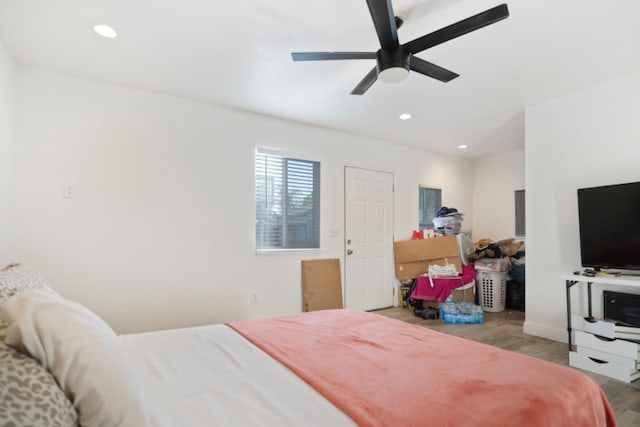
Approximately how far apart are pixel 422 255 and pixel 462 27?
11.6ft

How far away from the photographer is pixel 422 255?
15.7 ft

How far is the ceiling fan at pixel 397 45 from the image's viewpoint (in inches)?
64.0

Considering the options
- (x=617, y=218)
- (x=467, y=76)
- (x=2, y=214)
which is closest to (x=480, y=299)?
(x=617, y=218)

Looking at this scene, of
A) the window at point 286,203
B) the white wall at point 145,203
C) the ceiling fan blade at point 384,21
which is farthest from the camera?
the window at point 286,203

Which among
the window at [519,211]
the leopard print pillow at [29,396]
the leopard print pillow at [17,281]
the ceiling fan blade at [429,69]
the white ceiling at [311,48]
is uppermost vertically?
the white ceiling at [311,48]

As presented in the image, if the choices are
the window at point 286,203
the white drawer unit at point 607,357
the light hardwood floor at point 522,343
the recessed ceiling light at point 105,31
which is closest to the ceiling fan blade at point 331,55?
the recessed ceiling light at point 105,31

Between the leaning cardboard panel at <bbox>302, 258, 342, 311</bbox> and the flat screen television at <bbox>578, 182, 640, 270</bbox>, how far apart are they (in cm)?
259

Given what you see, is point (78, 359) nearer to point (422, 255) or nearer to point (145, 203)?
point (145, 203)

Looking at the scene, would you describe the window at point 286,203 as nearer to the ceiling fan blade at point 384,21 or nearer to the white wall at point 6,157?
the white wall at point 6,157

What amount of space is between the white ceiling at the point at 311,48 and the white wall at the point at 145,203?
263mm

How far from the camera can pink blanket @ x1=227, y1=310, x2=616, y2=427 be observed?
3.17 ft

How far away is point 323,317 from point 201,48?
216cm

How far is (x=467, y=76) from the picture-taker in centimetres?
285

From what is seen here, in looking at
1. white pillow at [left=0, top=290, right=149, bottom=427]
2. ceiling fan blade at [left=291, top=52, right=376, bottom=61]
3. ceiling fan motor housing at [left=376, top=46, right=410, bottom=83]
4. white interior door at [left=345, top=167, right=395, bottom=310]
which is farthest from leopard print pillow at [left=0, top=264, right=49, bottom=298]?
white interior door at [left=345, top=167, right=395, bottom=310]
